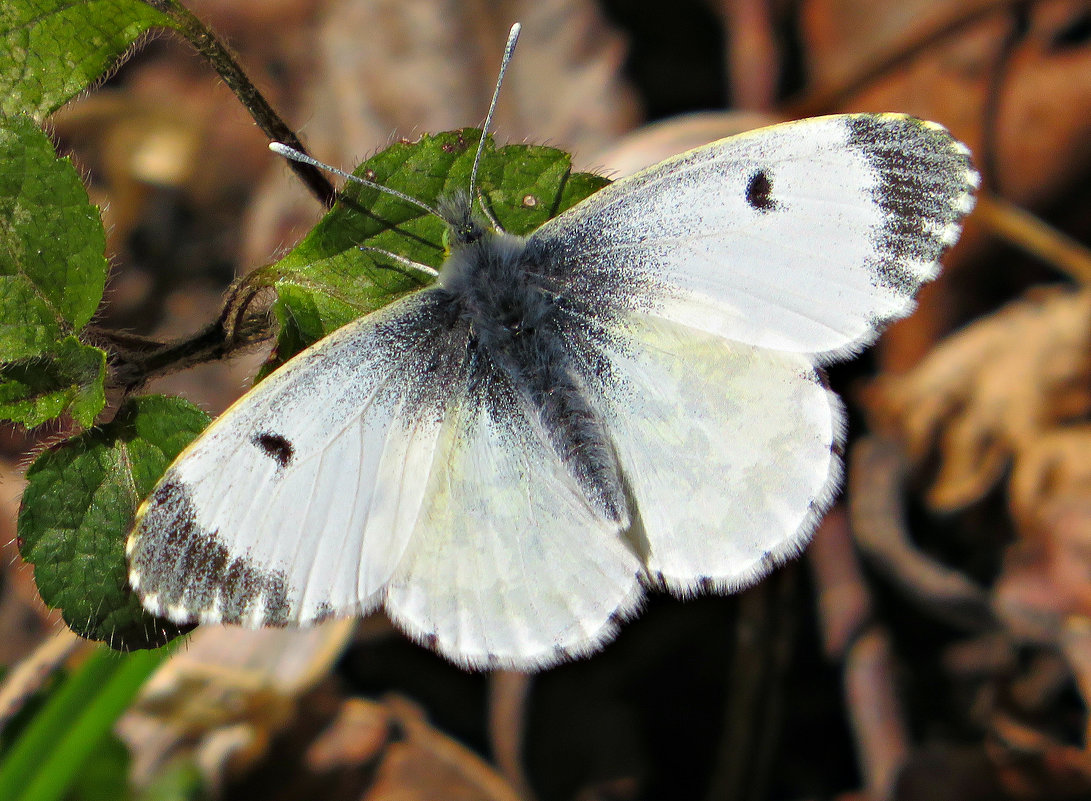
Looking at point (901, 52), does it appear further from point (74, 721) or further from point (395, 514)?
point (74, 721)

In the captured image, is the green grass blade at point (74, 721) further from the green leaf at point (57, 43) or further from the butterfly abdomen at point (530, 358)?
the green leaf at point (57, 43)

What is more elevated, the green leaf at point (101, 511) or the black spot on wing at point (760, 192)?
the green leaf at point (101, 511)

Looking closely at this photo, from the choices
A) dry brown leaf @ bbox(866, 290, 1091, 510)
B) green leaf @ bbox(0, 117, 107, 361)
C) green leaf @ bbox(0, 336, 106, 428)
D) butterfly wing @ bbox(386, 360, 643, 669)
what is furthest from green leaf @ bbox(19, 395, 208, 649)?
dry brown leaf @ bbox(866, 290, 1091, 510)

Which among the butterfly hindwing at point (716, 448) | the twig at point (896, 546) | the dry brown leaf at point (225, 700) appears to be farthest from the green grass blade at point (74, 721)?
the twig at point (896, 546)

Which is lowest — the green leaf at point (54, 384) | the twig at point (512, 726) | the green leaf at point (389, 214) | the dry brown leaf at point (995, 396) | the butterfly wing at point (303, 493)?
the dry brown leaf at point (995, 396)

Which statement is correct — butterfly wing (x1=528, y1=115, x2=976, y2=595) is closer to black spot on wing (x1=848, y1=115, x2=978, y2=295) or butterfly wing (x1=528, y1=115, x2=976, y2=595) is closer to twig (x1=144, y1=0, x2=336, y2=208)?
black spot on wing (x1=848, y1=115, x2=978, y2=295)

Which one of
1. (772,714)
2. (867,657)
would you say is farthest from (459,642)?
(867,657)

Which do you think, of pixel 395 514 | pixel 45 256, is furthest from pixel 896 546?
pixel 45 256
